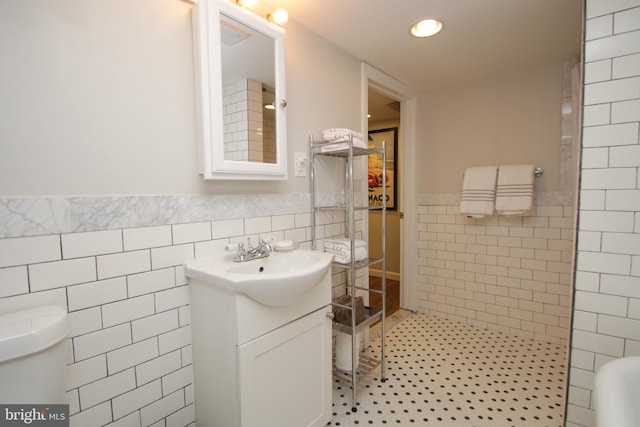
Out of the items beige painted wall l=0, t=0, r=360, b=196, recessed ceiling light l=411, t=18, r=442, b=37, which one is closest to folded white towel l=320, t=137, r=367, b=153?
beige painted wall l=0, t=0, r=360, b=196

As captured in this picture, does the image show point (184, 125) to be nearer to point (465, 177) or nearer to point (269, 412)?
point (269, 412)

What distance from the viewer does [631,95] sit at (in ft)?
3.72

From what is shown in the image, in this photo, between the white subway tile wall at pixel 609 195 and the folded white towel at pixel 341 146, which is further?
the folded white towel at pixel 341 146

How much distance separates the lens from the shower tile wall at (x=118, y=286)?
0.90 metres

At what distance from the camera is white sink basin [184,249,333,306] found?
1032 millimetres

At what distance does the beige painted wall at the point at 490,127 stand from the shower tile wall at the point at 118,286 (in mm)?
2083

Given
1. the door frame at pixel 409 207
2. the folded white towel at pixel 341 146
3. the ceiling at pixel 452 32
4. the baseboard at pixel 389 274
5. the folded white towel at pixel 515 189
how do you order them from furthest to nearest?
the baseboard at pixel 389 274, the door frame at pixel 409 207, the folded white towel at pixel 515 189, the folded white towel at pixel 341 146, the ceiling at pixel 452 32

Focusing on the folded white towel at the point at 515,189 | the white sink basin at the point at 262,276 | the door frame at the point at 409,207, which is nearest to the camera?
the white sink basin at the point at 262,276

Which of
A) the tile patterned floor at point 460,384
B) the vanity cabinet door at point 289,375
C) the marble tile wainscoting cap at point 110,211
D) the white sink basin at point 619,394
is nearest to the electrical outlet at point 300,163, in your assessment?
the marble tile wainscoting cap at point 110,211

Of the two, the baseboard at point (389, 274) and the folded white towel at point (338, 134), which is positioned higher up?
the folded white towel at point (338, 134)

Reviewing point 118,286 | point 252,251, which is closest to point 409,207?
point 252,251

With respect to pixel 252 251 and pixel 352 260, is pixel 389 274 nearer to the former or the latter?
pixel 352 260

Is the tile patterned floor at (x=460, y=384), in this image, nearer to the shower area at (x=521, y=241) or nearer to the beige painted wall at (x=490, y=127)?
the shower area at (x=521, y=241)

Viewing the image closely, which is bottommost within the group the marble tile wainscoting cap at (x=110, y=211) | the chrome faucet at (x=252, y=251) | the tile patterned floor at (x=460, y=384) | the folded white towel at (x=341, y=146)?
the tile patterned floor at (x=460, y=384)
